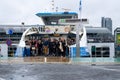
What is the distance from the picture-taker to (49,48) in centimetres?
5225

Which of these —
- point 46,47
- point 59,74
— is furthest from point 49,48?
point 59,74

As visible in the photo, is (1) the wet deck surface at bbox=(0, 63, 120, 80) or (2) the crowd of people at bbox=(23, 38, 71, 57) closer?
(1) the wet deck surface at bbox=(0, 63, 120, 80)

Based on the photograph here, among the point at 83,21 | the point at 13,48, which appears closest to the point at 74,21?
the point at 83,21

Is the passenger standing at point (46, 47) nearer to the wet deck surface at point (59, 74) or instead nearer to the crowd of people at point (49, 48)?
the crowd of people at point (49, 48)

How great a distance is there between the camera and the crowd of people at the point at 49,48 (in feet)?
171

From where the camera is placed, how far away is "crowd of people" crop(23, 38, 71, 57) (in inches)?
2051

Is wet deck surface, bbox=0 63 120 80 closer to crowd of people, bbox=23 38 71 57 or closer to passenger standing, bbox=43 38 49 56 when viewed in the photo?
crowd of people, bbox=23 38 71 57

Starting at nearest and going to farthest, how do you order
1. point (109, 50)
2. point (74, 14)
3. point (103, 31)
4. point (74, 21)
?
point (74, 21)
point (74, 14)
point (109, 50)
point (103, 31)

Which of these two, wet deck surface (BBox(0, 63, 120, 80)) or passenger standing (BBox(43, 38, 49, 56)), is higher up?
passenger standing (BBox(43, 38, 49, 56))

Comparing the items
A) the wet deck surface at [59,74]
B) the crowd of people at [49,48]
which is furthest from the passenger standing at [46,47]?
the wet deck surface at [59,74]

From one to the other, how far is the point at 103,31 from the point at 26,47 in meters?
63.3

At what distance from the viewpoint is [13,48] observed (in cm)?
8600

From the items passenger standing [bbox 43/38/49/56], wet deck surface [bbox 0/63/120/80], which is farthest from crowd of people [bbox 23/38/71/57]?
wet deck surface [bbox 0/63/120/80]

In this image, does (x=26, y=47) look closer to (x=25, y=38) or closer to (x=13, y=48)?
(x=25, y=38)
